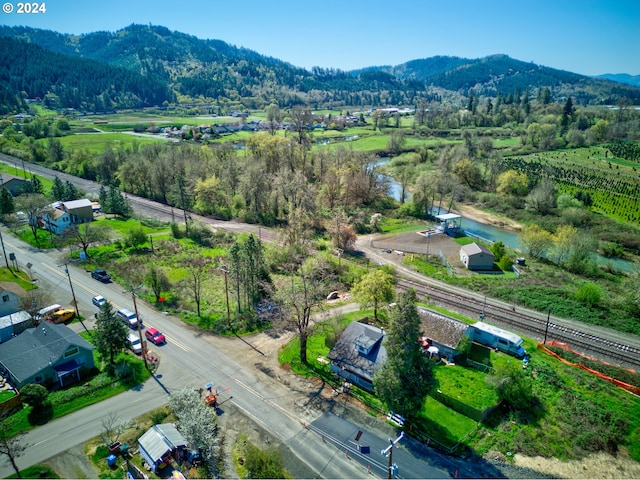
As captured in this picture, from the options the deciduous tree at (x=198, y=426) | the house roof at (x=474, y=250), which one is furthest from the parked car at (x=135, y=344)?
Answer: the house roof at (x=474, y=250)

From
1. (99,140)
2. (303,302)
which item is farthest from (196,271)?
(99,140)

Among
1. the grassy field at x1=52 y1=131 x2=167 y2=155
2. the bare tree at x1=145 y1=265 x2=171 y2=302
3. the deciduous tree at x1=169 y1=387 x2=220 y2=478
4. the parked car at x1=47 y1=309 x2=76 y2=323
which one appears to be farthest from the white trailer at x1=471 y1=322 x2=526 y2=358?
Result: the grassy field at x1=52 y1=131 x2=167 y2=155

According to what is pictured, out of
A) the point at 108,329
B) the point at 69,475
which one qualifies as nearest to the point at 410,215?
the point at 108,329

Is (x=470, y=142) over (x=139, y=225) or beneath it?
over

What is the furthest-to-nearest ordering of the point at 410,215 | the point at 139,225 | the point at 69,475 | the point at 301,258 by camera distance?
the point at 410,215 → the point at 139,225 → the point at 301,258 → the point at 69,475

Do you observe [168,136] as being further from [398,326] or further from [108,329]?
[398,326]

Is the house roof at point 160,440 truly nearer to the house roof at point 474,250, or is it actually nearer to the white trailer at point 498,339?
the white trailer at point 498,339
